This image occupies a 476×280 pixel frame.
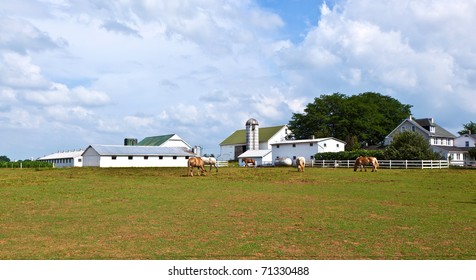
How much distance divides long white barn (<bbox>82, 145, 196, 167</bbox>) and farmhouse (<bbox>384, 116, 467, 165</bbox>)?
40265mm

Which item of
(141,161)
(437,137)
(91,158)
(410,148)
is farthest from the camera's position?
(437,137)

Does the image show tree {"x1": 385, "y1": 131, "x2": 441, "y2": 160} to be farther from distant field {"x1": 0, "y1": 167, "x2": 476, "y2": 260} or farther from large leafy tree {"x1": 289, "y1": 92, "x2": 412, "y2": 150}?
distant field {"x1": 0, "y1": 167, "x2": 476, "y2": 260}

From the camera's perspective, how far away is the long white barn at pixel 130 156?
73.3m

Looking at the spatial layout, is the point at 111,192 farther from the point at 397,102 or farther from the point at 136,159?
the point at 397,102

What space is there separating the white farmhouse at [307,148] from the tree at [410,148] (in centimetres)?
1537

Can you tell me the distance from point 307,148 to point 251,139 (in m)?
20.6

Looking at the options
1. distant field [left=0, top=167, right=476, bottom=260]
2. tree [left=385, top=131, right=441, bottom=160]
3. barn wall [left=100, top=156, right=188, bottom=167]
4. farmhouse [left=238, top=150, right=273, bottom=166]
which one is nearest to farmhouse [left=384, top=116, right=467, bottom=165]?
tree [left=385, top=131, right=441, bottom=160]

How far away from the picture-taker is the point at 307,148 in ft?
253

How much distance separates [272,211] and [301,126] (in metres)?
84.6

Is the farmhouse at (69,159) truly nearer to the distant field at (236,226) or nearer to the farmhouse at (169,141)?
the farmhouse at (169,141)

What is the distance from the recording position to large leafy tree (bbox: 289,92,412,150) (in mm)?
94750

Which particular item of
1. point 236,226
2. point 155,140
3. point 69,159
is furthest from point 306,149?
point 236,226

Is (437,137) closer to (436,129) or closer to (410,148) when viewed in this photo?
(436,129)

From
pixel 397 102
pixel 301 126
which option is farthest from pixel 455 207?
pixel 397 102
